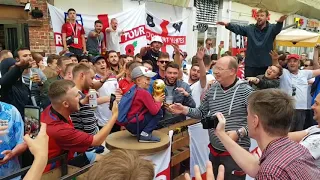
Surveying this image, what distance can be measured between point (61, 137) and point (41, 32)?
218 inches

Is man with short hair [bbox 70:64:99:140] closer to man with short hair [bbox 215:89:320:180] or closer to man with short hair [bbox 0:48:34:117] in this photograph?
man with short hair [bbox 0:48:34:117]

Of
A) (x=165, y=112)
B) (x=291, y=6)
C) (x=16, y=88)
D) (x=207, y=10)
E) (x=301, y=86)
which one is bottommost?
(x=165, y=112)

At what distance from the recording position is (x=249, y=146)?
313 centimetres

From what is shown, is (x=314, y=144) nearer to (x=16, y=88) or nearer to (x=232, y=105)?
(x=232, y=105)

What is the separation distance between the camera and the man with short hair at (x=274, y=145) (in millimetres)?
1605

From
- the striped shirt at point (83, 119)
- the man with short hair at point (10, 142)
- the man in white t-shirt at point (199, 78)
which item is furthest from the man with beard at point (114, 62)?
the man with short hair at point (10, 142)

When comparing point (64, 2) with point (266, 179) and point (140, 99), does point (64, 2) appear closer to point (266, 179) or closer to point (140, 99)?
point (140, 99)

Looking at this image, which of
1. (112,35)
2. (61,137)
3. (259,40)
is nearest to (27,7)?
(112,35)

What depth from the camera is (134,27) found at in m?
8.28

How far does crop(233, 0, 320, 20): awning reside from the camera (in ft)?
46.1

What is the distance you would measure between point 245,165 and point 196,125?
2027mm

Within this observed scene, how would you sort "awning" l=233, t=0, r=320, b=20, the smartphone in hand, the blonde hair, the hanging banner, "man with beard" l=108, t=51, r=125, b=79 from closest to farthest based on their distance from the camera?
1. the blonde hair
2. the smartphone in hand
3. "man with beard" l=108, t=51, r=125, b=79
4. the hanging banner
5. "awning" l=233, t=0, r=320, b=20

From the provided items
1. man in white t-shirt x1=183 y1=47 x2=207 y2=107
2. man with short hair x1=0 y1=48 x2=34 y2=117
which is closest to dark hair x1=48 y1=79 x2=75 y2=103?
man with short hair x1=0 y1=48 x2=34 y2=117

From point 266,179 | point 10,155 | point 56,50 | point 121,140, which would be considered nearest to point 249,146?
point 121,140
